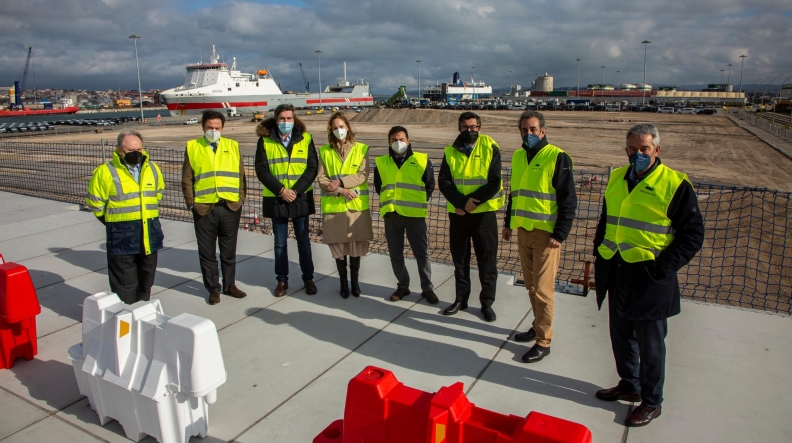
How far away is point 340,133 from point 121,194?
2.05m

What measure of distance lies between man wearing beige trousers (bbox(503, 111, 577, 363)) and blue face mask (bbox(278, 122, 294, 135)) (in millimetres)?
2381

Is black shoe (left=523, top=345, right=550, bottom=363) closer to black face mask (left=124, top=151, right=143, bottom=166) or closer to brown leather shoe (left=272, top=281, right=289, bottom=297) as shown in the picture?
brown leather shoe (left=272, top=281, right=289, bottom=297)

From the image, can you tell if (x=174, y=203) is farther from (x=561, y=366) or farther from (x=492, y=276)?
(x=561, y=366)

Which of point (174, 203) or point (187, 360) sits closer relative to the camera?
point (187, 360)

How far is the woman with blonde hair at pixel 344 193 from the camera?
5.25 m

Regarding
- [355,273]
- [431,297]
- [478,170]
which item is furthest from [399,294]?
[478,170]

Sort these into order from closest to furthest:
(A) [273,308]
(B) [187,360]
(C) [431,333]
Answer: (B) [187,360]
(C) [431,333]
(A) [273,308]

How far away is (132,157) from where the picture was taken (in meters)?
4.37

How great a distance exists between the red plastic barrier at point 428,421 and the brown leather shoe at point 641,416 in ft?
4.98

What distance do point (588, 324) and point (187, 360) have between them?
352cm

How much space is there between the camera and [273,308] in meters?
5.23

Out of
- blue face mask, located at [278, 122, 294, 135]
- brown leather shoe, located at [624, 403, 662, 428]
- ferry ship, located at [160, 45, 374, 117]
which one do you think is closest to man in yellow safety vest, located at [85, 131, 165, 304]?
blue face mask, located at [278, 122, 294, 135]

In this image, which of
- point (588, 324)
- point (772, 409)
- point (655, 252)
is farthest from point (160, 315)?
point (772, 409)

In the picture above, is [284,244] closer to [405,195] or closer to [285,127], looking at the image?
[285,127]
